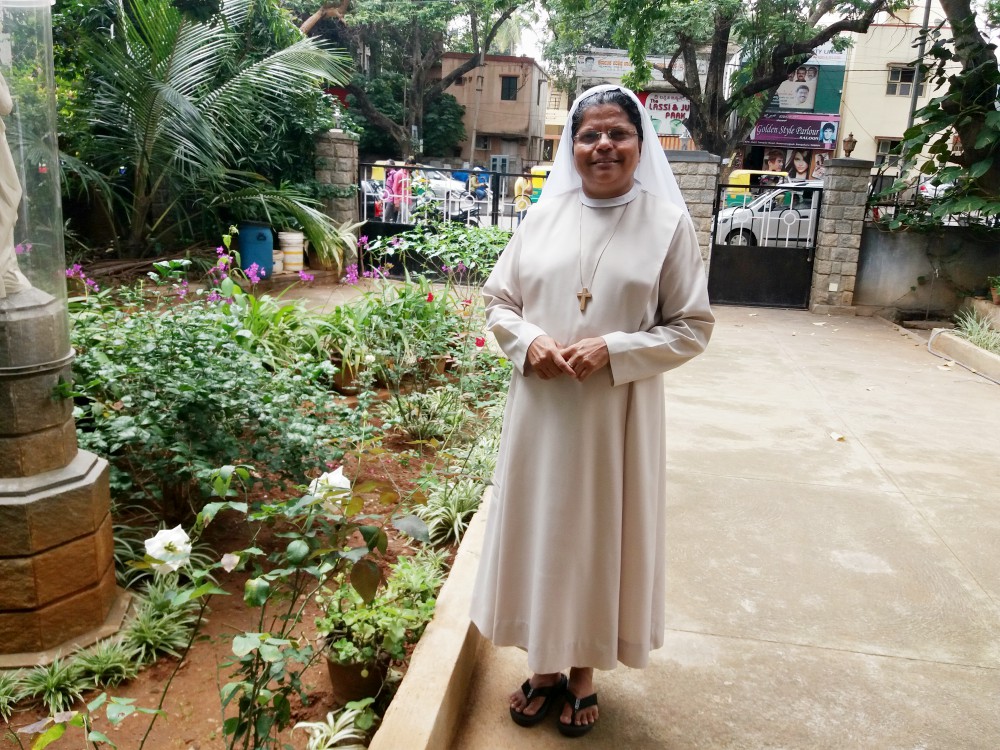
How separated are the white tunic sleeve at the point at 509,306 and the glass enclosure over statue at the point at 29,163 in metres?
1.41

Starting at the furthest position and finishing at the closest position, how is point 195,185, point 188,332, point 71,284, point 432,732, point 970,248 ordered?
point 970,248 → point 195,185 → point 71,284 → point 188,332 → point 432,732

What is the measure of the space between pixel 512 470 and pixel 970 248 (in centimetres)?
1019

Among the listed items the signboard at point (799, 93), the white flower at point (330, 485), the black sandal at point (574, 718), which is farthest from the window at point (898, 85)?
the white flower at point (330, 485)

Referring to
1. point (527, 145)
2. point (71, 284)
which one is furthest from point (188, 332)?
point (527, 145)

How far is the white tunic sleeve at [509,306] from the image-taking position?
86.7 inches

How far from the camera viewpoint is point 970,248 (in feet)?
33.8

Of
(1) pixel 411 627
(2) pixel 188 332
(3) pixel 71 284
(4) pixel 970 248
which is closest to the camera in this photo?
(1) pixel 411 627

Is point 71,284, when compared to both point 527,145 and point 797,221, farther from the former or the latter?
point 527,145

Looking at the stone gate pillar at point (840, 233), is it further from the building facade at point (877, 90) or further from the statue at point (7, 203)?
the building facade at point (877, 90)

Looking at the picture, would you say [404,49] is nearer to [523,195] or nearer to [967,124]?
[523,195]

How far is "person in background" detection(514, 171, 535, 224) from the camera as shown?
1041 centimetres

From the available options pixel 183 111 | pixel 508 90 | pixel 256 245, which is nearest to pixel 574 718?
pixel 183 111

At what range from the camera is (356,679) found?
2.37 metres

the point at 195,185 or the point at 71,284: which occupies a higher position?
the point at 195,185
